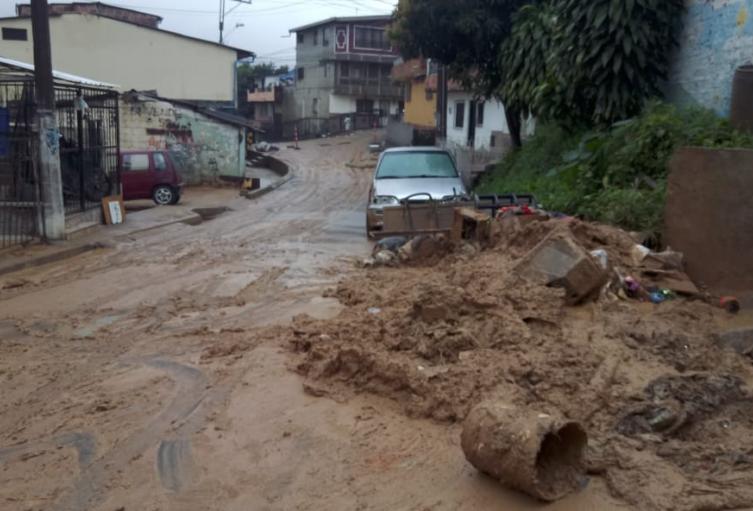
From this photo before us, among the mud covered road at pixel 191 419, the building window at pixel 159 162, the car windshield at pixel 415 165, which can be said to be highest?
the car windshield at pixel 415 165

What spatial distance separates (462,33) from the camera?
19.2m

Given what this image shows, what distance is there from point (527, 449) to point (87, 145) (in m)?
14.8

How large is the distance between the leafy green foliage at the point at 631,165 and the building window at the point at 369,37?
49.1 m

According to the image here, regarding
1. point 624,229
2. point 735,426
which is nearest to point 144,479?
point 735,426

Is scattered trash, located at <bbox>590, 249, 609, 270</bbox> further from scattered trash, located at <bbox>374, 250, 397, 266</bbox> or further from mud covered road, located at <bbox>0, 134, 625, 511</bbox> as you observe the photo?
scattered trash, located at <bbox>374, 250, 397, 266</bbox>

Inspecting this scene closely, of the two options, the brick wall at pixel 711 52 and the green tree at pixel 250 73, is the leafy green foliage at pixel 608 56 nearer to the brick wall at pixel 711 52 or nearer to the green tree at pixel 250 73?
the brick wall at pixel 711 52

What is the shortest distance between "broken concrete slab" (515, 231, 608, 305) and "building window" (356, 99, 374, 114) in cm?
5496

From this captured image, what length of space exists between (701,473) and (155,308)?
662cm

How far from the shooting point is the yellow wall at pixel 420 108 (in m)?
44.3

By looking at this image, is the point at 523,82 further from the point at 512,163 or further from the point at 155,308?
the point at 155,308

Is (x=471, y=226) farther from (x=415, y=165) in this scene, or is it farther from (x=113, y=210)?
(x=113, y=210)

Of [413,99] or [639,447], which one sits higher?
[413,99]

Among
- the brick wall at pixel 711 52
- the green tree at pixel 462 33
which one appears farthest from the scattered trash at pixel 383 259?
the green tree at pixel 462 33

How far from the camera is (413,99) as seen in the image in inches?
1885
